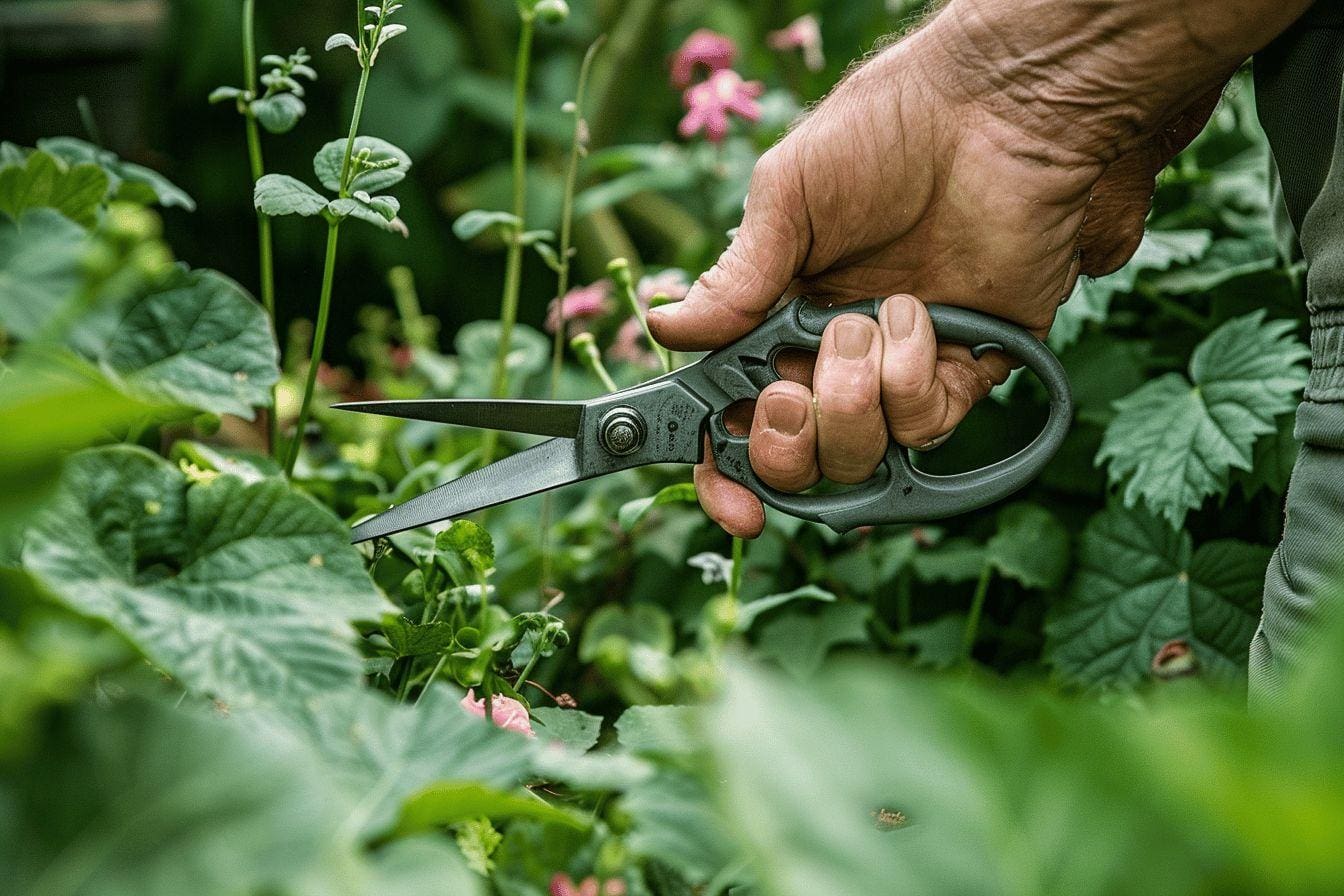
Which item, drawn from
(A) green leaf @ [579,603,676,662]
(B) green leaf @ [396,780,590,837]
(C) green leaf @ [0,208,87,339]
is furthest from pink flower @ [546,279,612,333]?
(B) green leaf @ [396,780,590,837]

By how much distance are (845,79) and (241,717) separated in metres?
0.77

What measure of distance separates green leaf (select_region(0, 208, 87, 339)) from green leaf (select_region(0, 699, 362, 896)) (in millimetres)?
186

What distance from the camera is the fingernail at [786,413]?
0.96 m

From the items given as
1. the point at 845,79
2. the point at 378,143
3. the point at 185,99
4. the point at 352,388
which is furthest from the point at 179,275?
the point at 185,99

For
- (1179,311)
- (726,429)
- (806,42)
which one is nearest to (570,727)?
(726,429)

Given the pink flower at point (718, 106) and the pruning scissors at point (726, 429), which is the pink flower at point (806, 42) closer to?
the pink flower at point (718, 106)

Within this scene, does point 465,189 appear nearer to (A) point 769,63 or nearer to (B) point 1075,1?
(A) point 769,63

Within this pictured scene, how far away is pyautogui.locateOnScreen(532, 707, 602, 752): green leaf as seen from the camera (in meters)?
0.79

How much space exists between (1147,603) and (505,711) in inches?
26.5

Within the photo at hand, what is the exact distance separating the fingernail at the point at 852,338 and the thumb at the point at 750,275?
7 centimetres

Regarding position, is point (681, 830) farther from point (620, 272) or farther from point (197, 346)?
point (620, 272)

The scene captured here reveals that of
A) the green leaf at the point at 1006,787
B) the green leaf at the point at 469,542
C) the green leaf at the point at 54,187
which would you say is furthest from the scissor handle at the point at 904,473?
the green leaf at the point at 1006,787

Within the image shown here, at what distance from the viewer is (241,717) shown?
19.6 inches

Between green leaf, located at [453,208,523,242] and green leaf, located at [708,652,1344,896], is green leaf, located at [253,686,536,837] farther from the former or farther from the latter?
green leaf, located at [453,208,523,242]
